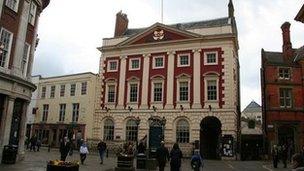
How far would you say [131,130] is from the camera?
42031mm

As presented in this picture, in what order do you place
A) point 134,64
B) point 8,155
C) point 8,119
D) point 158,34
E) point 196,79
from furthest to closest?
1. point 134,64
2. point 158,34
3. point 196,79
4. point 8,119
5. point 8,155

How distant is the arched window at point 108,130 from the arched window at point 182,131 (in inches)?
336

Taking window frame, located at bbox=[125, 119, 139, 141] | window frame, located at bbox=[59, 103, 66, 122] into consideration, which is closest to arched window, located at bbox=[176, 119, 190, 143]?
window frame, located at bbox=[125, 119, 139, 141]

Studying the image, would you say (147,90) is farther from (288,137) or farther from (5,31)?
(5,31)

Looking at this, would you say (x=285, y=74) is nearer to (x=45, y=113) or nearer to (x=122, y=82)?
(x=122, y=82)

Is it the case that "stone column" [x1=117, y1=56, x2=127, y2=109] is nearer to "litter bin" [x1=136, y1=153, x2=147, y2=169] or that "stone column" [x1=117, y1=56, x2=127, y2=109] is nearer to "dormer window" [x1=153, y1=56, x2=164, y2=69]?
"dormer window" [x1=153, y1=56, x2=164, y2=69]

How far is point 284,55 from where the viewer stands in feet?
141

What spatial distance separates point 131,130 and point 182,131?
21.0ft

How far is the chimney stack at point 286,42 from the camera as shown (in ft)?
140

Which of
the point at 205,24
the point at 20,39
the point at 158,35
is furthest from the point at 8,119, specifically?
the point at 205,24

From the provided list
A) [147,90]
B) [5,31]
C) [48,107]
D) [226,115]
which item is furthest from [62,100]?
[5,31]

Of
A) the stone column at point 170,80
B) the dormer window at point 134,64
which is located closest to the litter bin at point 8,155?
the stone column at point 170,80

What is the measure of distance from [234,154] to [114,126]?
47.7 ft

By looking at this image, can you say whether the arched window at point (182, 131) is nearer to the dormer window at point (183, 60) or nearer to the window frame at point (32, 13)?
the dormer window at point (183, 60)
